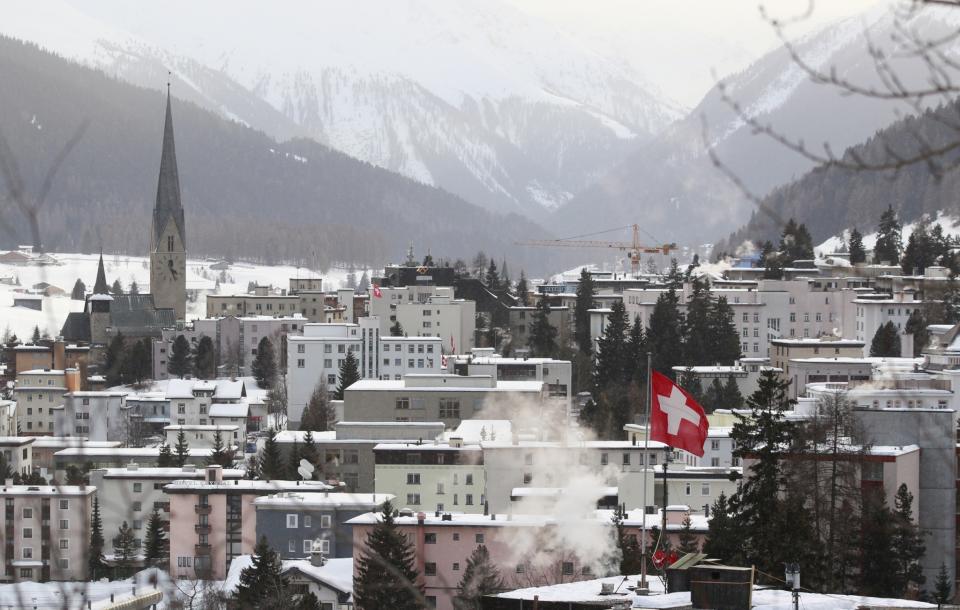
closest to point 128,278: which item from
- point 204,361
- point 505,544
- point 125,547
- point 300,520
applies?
point 204,361

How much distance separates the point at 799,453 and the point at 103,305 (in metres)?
67.0

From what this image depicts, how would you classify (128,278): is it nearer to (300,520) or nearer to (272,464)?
(272,464)

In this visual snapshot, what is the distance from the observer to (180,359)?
73562 millimetres

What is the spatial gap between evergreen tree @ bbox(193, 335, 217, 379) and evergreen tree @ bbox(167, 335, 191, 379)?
394mm

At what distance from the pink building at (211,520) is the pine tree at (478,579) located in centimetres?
710

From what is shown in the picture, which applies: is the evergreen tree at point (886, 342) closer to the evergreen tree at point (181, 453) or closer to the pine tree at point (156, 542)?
the evergreen tree at point (181, 453)

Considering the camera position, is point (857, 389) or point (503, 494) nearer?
point (503, 494)

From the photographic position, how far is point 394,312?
7238cm

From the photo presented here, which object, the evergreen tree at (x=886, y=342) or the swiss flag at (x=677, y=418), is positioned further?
the evergreen tree at (x=886, y=342)

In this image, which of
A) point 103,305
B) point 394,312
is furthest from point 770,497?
point 103,305

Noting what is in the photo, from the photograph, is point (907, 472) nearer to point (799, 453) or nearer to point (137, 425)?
point (799, 453)

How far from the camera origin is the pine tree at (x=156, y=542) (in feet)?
122

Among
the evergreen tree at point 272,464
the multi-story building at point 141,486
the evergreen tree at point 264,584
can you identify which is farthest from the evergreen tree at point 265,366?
the evergreen tree at point 264,584

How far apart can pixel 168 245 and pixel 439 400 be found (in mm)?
59820
